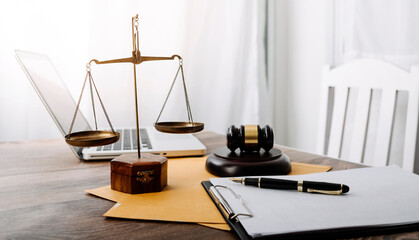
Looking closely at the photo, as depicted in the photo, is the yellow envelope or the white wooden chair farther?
the white wooden chair

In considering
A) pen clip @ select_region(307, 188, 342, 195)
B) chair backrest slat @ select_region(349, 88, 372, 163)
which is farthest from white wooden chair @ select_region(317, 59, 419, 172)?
pen clip @ select_region(307, 188, 342, 195)

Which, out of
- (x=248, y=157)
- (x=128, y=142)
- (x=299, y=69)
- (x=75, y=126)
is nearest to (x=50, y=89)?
(x=75, y=126)

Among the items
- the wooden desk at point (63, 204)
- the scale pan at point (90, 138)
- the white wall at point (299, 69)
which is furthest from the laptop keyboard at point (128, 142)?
the white wall at point (299, 69)

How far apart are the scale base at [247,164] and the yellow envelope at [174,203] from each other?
0.03 m

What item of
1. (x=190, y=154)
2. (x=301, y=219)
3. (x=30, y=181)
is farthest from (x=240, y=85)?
(x=301, y=219)

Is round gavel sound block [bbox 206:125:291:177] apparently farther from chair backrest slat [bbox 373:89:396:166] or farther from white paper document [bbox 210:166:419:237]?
chair backrest slat [bbox 373:89:396:166]

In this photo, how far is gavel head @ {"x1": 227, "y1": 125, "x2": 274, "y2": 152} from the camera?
0.86 metres

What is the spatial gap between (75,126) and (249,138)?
582 mm

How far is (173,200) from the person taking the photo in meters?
0.67

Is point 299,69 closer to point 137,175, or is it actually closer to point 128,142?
point 128,142

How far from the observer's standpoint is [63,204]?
26.0 inches

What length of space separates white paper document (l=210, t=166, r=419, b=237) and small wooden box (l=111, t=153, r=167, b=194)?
0.12m

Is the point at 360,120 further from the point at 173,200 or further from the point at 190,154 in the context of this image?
the point at 173,200

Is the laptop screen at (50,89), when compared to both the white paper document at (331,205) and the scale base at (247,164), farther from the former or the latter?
the white paper document at (331,205)
